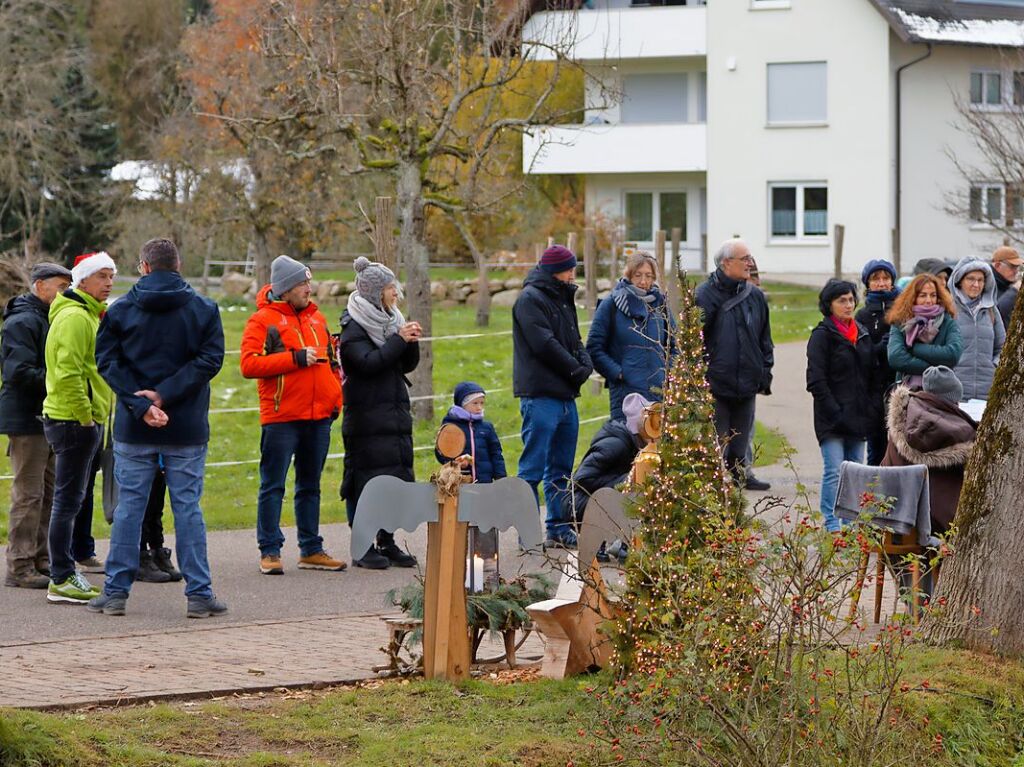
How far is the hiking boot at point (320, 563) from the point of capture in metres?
10.5

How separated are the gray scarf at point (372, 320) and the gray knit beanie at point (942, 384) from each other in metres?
3.30

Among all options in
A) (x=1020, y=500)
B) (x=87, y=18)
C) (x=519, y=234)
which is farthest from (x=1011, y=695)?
(x=87, y=18)

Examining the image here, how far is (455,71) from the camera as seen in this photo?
19.2 meters

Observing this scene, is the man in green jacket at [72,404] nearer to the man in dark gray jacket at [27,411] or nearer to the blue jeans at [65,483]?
the blue jeans at [65,483]

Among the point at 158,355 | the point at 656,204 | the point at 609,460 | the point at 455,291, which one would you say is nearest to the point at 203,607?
the point at 158,355

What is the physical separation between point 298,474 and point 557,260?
7.69ft

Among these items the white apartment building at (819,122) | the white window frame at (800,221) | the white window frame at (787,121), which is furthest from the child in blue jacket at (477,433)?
the white window frame at (787,121)

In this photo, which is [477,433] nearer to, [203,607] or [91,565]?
[203,607]

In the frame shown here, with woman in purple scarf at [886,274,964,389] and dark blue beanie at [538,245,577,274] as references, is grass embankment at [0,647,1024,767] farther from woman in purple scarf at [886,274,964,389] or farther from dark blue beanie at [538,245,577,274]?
dark blue beanie at [538,245,577,274]

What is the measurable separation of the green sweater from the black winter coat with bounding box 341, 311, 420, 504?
167cm

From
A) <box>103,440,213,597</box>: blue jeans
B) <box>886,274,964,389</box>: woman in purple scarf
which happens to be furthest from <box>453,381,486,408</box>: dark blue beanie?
<box>886,274,964,389</box>: woman in purple scarf

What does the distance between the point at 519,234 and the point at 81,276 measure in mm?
36780

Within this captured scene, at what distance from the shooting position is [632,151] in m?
48.2

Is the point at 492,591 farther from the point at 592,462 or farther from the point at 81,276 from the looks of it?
the point at 81,276
